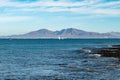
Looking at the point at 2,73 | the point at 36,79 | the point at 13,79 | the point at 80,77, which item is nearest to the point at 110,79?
the point at 80,77

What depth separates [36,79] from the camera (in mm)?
45969

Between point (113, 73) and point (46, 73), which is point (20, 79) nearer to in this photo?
point (46, 73)

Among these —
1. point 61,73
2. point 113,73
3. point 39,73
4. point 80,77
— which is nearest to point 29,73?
point 39,73

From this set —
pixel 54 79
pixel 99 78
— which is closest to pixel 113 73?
pixel 99 78

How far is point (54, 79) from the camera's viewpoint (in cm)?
4553

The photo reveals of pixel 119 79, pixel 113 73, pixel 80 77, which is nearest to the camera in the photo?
pixel 119 79

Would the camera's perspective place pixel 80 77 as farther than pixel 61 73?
No

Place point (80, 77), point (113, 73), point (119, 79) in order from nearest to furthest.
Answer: point (119, 79), point (80, 77), point (113, 73)

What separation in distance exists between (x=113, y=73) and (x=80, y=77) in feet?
18.6

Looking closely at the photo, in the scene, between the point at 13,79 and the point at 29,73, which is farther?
the point at 29,73

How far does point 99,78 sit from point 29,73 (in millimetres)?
11462

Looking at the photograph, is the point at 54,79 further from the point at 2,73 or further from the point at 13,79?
the point at 2,73

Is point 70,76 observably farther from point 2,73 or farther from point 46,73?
point 2,73

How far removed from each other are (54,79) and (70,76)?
11.8 feet
